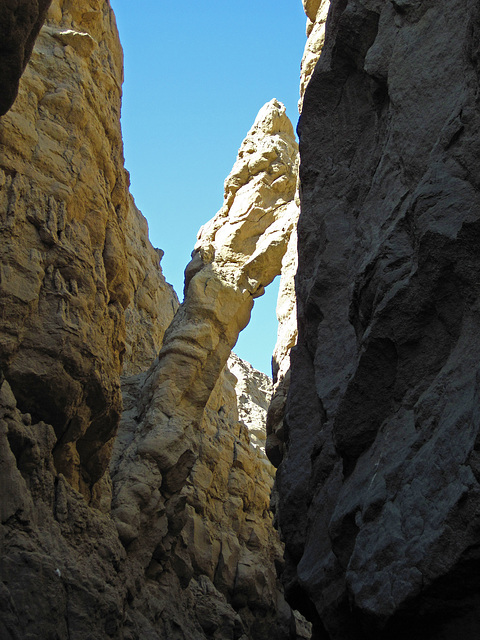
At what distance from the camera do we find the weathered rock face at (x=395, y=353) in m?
4.98

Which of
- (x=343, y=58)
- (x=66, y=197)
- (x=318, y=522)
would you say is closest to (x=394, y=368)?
(x=318, y=522)

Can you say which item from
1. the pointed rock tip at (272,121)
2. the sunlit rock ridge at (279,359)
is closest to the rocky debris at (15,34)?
the sunlit rock ridge at (279,359)

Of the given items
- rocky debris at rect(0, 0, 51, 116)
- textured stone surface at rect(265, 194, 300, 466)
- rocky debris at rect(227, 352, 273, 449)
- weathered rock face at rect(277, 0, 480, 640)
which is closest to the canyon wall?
textured stone surface at rect(265, 194, 300, 466)

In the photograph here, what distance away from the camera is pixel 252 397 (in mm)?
33031

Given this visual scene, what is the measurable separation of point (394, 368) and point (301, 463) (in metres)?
3.37

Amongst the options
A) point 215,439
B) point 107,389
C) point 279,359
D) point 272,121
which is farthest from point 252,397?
point 107,389

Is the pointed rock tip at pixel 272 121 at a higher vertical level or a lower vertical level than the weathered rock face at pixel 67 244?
higher

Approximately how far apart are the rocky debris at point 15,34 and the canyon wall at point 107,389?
276cm

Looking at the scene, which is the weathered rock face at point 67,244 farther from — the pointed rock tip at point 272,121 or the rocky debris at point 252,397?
the rocky debris at point 252,397

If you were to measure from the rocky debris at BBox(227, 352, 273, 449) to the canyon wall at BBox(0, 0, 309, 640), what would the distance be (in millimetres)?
9323

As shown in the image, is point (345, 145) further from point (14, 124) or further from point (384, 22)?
point (14, 124)

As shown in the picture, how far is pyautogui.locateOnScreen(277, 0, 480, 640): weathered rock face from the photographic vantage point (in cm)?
498

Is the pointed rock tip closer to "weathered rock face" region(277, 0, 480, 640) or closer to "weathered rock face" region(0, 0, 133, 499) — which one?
"weathered rock face" region(0, 0, 133, 499)

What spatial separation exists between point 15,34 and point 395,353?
4733mm
